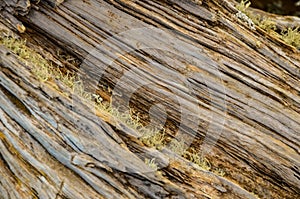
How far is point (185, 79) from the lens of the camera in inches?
352

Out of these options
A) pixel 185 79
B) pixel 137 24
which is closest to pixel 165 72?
pixel 185 79

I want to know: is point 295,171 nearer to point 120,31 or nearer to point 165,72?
point 165,72

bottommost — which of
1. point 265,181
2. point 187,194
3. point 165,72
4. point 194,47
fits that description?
point 187,194

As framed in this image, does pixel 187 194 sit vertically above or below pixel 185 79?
below

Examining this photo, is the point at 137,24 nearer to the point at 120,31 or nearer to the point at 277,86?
the point at 120,31

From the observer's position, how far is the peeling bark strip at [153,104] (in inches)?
306

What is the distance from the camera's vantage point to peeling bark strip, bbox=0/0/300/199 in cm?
776

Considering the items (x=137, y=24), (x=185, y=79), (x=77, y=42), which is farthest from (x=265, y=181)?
(x=77, y=42)

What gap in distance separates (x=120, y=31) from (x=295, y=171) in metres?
4.51

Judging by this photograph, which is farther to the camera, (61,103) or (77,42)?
(77,42)

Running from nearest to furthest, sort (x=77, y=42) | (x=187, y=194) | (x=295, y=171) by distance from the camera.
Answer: (x=187, y=194), (x=295, y=171), (x=77, y=42)

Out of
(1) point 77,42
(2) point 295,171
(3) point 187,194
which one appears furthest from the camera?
(1) point 77,42

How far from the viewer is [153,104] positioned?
29.0 feet

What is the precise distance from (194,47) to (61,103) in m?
3.06
